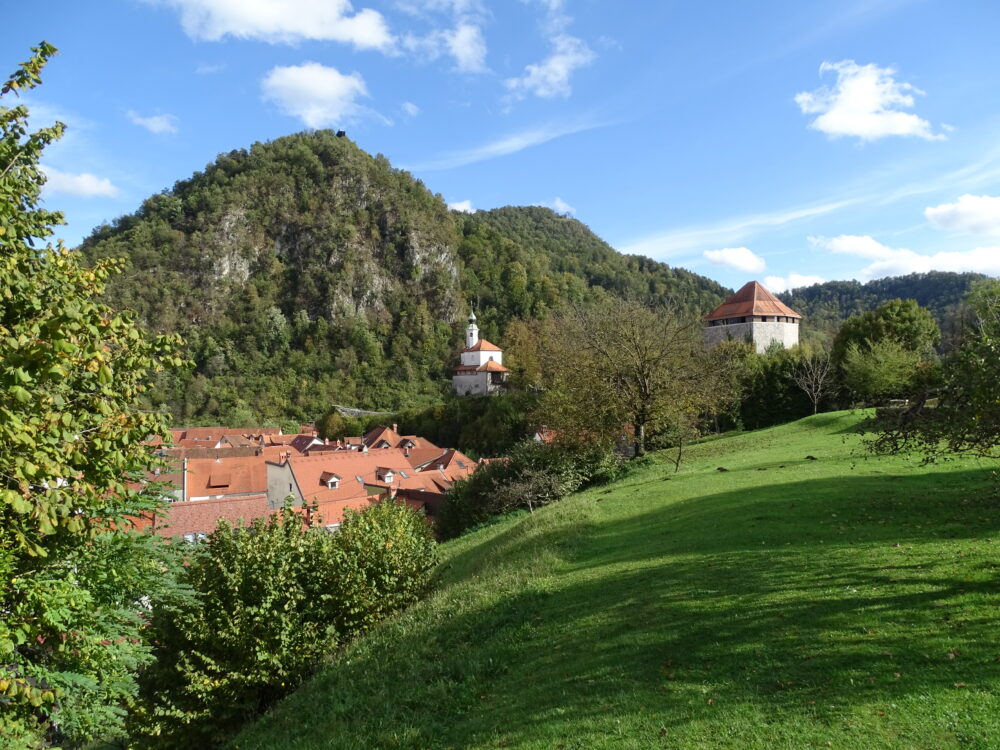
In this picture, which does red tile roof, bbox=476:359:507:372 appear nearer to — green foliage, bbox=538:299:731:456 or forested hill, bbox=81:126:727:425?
forested hill, bbox=81:126:727:425

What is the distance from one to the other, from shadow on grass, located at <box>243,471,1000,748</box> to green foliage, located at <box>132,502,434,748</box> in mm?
1260

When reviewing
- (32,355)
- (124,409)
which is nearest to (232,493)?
(124,409)

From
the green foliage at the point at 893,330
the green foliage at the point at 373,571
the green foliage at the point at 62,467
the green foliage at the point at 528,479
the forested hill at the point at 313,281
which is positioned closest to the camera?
the green foliage at the point at 62,467

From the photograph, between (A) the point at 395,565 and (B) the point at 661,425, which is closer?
(A) the point at 395,565

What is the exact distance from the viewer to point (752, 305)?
197 feet

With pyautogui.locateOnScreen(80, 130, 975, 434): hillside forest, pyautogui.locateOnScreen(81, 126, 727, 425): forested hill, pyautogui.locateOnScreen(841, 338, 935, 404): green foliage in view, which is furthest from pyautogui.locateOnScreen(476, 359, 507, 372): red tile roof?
pyautogui.locateOnScreen(841, 338, 935, 404): green foliage

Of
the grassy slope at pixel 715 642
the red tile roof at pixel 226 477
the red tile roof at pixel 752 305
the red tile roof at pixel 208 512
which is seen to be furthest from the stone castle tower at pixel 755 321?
the red tile roof at pixel 208 512

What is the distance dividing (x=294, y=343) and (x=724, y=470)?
102279 mm

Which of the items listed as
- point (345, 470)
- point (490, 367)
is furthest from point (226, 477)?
point (490, 367)

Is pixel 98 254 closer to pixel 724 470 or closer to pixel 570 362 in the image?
pixel 570 362

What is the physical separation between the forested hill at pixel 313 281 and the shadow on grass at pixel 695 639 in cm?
8388

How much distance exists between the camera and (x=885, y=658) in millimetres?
6254

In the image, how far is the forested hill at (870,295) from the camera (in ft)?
393

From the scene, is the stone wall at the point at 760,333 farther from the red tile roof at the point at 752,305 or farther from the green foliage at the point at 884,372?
the green foliage at the point at 884,372
